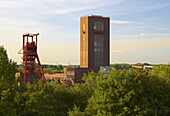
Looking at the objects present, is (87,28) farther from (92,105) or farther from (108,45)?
(92,105)

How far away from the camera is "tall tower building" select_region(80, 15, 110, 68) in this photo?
176250 mm

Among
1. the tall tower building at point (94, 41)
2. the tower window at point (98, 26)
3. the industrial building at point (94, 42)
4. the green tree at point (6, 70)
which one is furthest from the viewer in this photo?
the tower window at point (98, 26)

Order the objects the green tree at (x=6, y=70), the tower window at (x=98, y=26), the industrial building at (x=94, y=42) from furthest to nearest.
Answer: the tower window at (x=98, y=26) → the industrial building at (x=94, y=42) → the green tree at (x=6, y=70)

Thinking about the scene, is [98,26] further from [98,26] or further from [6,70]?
[6,70]

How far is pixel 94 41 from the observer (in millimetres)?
177500

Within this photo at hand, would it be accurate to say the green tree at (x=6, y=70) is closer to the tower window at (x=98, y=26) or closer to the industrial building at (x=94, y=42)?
the industrial building at (x=94, y=42)

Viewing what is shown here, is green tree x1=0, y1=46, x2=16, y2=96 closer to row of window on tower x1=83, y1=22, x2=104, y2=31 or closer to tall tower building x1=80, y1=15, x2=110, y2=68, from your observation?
tall tower building x1=80, y1=15, x2=110, y2=68

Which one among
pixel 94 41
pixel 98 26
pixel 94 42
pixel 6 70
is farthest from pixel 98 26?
pixel 6 70

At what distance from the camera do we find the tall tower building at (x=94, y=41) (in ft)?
578

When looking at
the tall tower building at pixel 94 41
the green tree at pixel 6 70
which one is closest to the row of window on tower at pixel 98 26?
the tall tower building at pixel 94 41

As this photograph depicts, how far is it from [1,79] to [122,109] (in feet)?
67.7

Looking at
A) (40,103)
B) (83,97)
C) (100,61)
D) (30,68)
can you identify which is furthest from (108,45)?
(40,103)

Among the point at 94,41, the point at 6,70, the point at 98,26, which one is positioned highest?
the point at 98,26

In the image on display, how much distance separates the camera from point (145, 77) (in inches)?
1769
